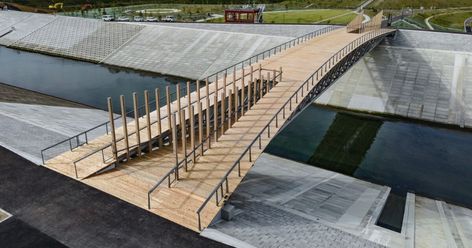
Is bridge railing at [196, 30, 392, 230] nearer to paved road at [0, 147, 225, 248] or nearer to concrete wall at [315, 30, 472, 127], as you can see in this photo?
paved road at [0, 147, 225, 248]

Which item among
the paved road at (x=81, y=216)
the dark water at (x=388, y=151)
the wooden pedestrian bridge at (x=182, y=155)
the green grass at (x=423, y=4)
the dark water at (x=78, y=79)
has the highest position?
the green grass at (x=423, y=4)

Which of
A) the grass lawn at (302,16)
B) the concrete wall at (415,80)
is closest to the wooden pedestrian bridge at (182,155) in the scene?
the concrete wall at (415,80)

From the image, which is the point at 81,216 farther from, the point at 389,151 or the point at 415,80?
the point at 415,80

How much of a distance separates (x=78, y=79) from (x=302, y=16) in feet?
155

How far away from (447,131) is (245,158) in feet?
98.8

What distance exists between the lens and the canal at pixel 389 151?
29000mm

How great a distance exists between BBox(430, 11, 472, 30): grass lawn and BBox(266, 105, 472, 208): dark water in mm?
37015

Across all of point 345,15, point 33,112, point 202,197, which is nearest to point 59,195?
point 202,197

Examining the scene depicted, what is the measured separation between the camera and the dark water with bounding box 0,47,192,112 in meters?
48.7

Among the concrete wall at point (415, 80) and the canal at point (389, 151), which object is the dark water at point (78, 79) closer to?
the canal at point (389, 151)

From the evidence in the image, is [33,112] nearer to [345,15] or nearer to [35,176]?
[35,176]

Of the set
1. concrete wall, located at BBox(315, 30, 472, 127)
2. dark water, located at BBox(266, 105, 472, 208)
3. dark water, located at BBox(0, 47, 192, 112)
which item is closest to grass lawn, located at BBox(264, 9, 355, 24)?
concrete wall, located at BBox(315, 30, 472, 127)

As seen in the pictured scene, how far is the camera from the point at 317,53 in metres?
33.4

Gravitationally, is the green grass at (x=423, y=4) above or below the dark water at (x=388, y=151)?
above
